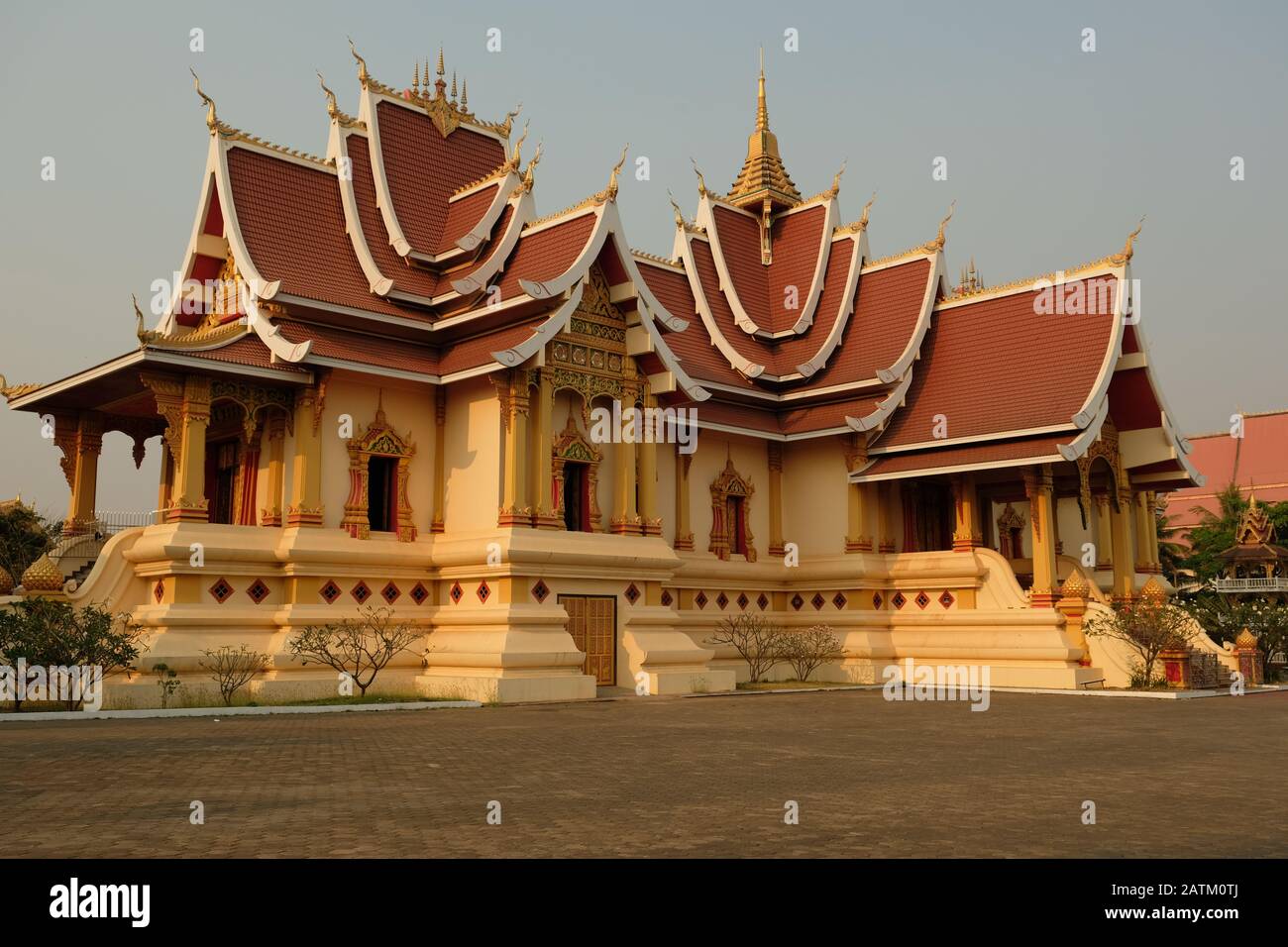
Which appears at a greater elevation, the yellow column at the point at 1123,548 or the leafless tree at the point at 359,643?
the yellow column at the point at 1123,548

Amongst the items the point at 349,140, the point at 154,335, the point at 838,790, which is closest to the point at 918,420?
the point at 349,140

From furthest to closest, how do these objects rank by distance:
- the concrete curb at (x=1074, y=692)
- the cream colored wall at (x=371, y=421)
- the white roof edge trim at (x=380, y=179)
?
the white roof edge trim at (x=380, y=179)
the concrete curb at (x=1074, y=692)
the cream colored wall at (x=371, y=421)

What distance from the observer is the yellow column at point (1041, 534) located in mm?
22359

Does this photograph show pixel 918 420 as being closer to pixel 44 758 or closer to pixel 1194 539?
pixel 44 758

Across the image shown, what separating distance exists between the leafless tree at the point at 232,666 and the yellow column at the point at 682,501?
8724mm

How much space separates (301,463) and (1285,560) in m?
35.7

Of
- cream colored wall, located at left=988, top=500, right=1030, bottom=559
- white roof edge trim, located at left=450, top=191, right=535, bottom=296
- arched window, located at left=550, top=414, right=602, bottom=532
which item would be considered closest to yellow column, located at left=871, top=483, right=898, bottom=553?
cream colored wall, located at left=988, top=500, right=1030, bottom=559

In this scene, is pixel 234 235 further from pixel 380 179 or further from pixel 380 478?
pixel 380 478

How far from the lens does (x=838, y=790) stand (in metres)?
8.48

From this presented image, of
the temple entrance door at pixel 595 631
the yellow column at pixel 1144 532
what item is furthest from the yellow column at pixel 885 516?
the temple entrance door at pixel 595 631

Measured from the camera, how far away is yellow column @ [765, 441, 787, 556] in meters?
25.4

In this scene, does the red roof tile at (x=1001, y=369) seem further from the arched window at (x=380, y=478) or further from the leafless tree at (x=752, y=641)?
the arched window at (x=380, y=478)

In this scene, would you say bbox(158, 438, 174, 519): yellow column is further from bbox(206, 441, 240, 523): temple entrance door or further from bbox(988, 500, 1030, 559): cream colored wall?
bbox(988, 500, 1030, 559): cream colored wall

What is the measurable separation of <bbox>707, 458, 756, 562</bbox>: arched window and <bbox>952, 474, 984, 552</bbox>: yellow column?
419 centimetres
